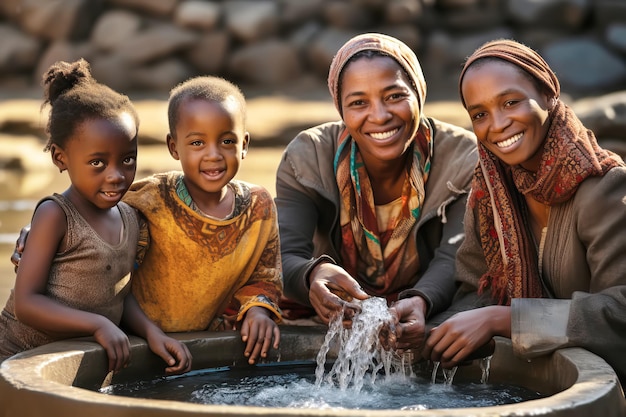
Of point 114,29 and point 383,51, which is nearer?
point 383,51

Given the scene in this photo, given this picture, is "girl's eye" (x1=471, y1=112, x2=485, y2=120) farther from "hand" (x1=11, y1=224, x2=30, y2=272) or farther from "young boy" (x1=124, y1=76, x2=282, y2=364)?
"hand" (x1=11, y1=224, x2=30, y2=272)

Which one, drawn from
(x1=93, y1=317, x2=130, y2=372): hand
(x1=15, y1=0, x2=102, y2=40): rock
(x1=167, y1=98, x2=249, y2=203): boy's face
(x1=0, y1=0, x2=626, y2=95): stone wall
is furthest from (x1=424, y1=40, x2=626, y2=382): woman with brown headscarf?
(x1=15, y1=0, x2=102, y2=40): rock

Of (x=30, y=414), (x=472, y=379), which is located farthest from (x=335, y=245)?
(x=30, y=414)

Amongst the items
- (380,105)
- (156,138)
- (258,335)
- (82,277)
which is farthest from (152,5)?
(82,277)

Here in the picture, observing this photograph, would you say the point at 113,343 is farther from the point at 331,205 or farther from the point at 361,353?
the point at 331,205

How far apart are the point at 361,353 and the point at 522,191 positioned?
0.79m

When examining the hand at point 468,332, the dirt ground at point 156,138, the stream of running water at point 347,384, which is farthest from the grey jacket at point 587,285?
the dirt ground at point 156,138

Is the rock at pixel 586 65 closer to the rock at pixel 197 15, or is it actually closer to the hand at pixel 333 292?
the rock at pixel 197 15

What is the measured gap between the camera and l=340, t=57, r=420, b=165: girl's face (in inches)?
161

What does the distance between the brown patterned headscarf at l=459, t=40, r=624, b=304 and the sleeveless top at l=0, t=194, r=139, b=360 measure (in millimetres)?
1285

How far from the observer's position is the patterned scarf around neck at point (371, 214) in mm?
4316

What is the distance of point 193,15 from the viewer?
531 inches

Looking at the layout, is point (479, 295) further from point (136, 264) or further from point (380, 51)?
point (136, 264)

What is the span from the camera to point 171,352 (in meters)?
3.59
